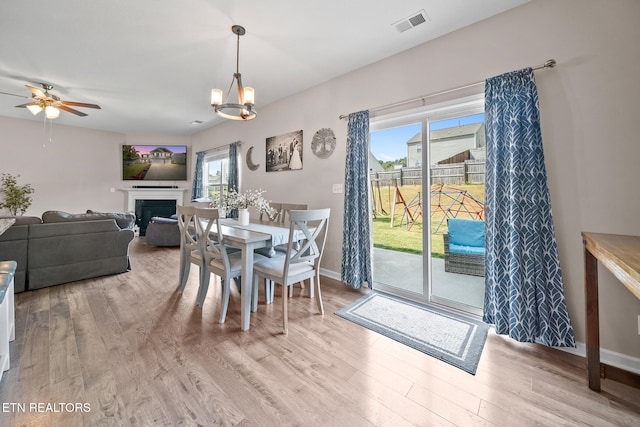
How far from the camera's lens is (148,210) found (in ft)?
20.9

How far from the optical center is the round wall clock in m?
3.26

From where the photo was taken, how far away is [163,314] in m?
2.26

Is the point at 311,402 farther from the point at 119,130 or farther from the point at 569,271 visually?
the point at 119,130

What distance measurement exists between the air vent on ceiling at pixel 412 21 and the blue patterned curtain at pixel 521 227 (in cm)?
80

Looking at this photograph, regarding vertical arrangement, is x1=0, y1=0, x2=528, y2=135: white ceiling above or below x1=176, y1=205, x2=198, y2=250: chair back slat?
above

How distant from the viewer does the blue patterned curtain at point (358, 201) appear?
9.25ft

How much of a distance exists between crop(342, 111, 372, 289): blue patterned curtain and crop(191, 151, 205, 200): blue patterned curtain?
14.8 feet

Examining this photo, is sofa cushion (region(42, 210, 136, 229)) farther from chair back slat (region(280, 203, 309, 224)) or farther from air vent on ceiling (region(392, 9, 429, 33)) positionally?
air vent on ceiling (region(392, 9, 429, 33))

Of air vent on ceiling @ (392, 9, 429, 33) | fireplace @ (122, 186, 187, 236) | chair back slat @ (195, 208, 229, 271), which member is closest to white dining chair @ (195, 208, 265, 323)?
chair back slat @ (195, 208, 229, 271)

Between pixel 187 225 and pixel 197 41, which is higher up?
pixel 197 41

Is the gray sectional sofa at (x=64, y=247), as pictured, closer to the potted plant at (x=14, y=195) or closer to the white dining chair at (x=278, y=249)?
the white dining chair at (x=278, y=249)

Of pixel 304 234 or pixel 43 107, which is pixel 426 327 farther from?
pixel 43 107

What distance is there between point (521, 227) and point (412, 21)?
1974 millimetres

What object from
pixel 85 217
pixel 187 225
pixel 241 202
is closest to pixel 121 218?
pixel 85 217
